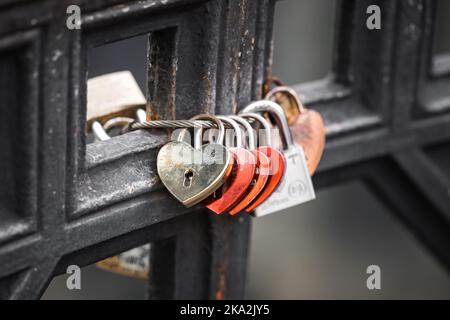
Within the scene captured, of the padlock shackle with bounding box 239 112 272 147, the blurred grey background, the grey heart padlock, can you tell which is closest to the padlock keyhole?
the grey heart padlock

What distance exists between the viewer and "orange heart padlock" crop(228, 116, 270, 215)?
4.09ft

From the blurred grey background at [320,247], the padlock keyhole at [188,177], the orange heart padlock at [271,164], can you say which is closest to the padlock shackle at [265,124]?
the orange heart padlock at [271,164]

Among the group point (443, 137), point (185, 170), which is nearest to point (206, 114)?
point (185, 170)

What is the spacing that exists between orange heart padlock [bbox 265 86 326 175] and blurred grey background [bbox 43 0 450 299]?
2291 mm

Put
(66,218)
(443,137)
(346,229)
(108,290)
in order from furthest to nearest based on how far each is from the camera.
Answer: (346,229)
(108,290)
(443,137)
(66,218)

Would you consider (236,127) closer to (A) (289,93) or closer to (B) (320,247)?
(A) (289,93)

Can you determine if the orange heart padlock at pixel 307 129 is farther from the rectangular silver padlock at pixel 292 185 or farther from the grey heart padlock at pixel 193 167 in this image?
the grey heart padlock at pixel 193 167

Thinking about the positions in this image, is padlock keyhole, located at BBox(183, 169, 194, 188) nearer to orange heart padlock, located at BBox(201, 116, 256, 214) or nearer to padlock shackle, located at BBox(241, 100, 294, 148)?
orange heart padlock, located at BBox(201, 116, 256, 214)

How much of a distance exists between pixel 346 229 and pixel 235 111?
2.63 m

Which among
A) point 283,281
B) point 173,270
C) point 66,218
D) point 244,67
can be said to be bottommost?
point 283,281

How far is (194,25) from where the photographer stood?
4.28 ft

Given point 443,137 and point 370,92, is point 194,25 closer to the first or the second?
point 370,92

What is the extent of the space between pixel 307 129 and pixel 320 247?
2.62 meters

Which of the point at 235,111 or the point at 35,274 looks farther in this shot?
the point at 235,111
